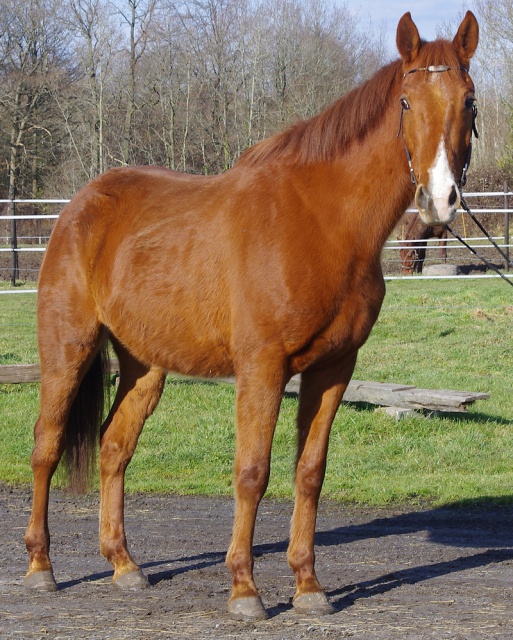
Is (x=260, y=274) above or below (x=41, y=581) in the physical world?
above

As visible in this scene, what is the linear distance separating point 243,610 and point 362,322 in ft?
4.70

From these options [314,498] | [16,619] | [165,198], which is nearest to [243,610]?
[314,498]

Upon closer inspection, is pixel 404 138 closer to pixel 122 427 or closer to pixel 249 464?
pixel 249 464

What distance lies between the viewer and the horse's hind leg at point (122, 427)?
4.76 m

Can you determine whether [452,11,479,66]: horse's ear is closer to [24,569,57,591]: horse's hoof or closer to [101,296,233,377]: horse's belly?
[101,296,233,377]: horse's belly

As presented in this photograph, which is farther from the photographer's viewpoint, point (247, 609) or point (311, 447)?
point (311, 447)

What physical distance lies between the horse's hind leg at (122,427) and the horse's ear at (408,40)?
2.26m

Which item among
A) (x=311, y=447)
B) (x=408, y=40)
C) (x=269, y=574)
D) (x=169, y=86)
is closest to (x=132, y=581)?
(x=269, y=574)

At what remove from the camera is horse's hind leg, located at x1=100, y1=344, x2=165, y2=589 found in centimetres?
476

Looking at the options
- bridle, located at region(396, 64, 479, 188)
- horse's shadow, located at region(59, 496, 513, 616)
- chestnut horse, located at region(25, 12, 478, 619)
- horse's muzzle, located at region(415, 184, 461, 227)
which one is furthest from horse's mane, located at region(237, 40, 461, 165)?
horse's shadow, located at region(59, 496, 513, 616)

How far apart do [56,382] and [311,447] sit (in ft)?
4.88

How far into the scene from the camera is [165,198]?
15.2 ft

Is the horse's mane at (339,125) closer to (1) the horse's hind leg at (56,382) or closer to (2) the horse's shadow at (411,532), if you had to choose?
(1) the horse's hind leg at (56,382)

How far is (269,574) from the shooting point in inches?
179
